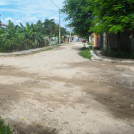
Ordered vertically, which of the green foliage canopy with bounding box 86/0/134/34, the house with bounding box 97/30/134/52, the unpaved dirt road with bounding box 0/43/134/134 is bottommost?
the unpaved dirt road with bounding box 0/43/134/134

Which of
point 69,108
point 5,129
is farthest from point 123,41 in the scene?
point 5,129

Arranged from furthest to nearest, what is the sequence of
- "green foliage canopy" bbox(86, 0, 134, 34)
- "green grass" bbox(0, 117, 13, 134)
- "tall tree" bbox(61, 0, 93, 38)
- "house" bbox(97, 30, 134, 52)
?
"tall tree" bbox(61, 0, 93, 38) < "house" bbox(97, 30, 134, 52) < "green foliage canopy" bbox(86, 0, 134, 34) < "green grass" bbox(0, 117, 13, 134)

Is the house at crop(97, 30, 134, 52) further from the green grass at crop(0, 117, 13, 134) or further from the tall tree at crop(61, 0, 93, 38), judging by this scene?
the green grass at crop(0, 117, 13, 134)

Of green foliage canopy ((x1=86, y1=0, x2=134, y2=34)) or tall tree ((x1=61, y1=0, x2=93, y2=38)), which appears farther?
tall tree ((x1=61, y1=0, x2=93, y2=38))

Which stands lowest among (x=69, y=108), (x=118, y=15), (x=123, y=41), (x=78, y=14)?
(x=69, y=108)

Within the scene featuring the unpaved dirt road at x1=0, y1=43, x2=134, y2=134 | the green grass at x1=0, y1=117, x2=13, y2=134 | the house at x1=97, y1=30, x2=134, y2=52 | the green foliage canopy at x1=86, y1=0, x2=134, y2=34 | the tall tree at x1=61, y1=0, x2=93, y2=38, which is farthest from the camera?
the tall tree at x1=61, y1=0, x2=93, y2=38

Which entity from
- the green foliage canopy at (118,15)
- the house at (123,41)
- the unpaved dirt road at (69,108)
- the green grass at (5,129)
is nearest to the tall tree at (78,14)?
the house at (123,41)

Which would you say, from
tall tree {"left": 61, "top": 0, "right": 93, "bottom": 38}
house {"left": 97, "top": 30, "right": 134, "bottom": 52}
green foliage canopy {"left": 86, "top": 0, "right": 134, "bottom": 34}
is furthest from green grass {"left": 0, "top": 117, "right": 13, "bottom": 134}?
tall tree {"left": 61, "top": 0, "right": 93, "bottom": 38}

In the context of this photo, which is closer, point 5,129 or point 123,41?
point 5,129

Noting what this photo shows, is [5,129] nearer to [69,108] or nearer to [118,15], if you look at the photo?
[69,108]

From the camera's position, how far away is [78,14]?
57.2 ft

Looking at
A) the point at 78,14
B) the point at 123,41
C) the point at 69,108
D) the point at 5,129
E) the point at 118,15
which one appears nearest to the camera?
the point at 5,129

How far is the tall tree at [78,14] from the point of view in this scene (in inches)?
689

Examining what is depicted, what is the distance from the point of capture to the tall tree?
57.4 feet
